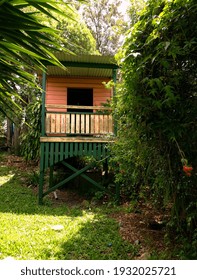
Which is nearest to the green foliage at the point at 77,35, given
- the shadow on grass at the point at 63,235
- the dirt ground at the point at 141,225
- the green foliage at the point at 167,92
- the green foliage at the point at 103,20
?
the green foliage at the point at 103,20

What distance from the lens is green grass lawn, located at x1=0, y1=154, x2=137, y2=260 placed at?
3759mm

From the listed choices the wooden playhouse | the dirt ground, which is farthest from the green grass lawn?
the wooden playhouse

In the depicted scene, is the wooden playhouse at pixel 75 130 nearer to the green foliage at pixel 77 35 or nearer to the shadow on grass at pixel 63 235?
the shadow on grass at pixel 63 235

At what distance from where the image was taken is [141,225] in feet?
16.4

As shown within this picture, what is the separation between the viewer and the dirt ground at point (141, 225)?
A: 3766 millimetres

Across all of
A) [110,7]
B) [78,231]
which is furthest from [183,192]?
[110,7]

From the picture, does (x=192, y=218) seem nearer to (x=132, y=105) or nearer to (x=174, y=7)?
(x=132, y=105)

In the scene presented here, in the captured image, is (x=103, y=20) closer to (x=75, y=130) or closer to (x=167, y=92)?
(x=75, y=130)

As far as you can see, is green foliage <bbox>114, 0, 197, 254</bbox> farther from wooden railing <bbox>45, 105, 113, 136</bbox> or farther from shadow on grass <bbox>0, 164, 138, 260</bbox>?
wooden railing <bbox>45, 105, 113, 136</bbox>

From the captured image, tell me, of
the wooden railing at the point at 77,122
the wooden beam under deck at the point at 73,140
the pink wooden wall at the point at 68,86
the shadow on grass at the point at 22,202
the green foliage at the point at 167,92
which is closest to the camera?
the green foliage at the point at 167,92

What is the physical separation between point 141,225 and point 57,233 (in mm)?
1738

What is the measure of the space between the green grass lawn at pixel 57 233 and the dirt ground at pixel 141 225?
0.59 ft

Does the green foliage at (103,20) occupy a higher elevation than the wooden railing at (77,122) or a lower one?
higher
